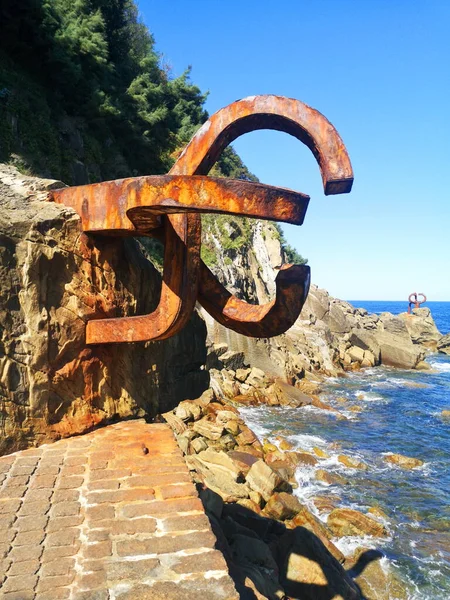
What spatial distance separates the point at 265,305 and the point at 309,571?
425 cm

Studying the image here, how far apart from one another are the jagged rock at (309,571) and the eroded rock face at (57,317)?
3.40 metres

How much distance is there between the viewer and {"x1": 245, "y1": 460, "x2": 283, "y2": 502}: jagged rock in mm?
8812

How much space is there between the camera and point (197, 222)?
367 cm

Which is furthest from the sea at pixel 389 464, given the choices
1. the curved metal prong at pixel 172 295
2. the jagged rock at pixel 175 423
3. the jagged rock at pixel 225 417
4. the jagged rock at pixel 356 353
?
the curved metal prong at pixel 172 295

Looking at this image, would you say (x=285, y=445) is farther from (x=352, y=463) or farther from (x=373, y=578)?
(x=373, y=578)

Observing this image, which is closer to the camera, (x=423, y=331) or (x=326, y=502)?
(x=326, y=502)

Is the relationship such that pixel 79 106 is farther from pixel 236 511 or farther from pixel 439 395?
pixel 439 395

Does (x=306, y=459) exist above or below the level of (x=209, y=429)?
below

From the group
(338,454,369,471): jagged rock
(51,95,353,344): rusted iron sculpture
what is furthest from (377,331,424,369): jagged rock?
(51,95,353,344): rusted iron sculpture

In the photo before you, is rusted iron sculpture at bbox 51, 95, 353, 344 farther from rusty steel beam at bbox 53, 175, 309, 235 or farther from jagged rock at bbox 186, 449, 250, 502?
jagged rock at bbox 186, 449, 250, 502

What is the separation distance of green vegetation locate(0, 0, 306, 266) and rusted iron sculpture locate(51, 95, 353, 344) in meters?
9.09

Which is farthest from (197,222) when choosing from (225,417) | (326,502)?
(225,417)

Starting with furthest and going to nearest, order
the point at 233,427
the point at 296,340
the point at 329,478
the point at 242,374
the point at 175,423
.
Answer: the point at 296,340 < the point at 242,374 < the point at 233,427 < the point at 175,423 < the point at 329,478

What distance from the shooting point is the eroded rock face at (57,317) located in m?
3.37
